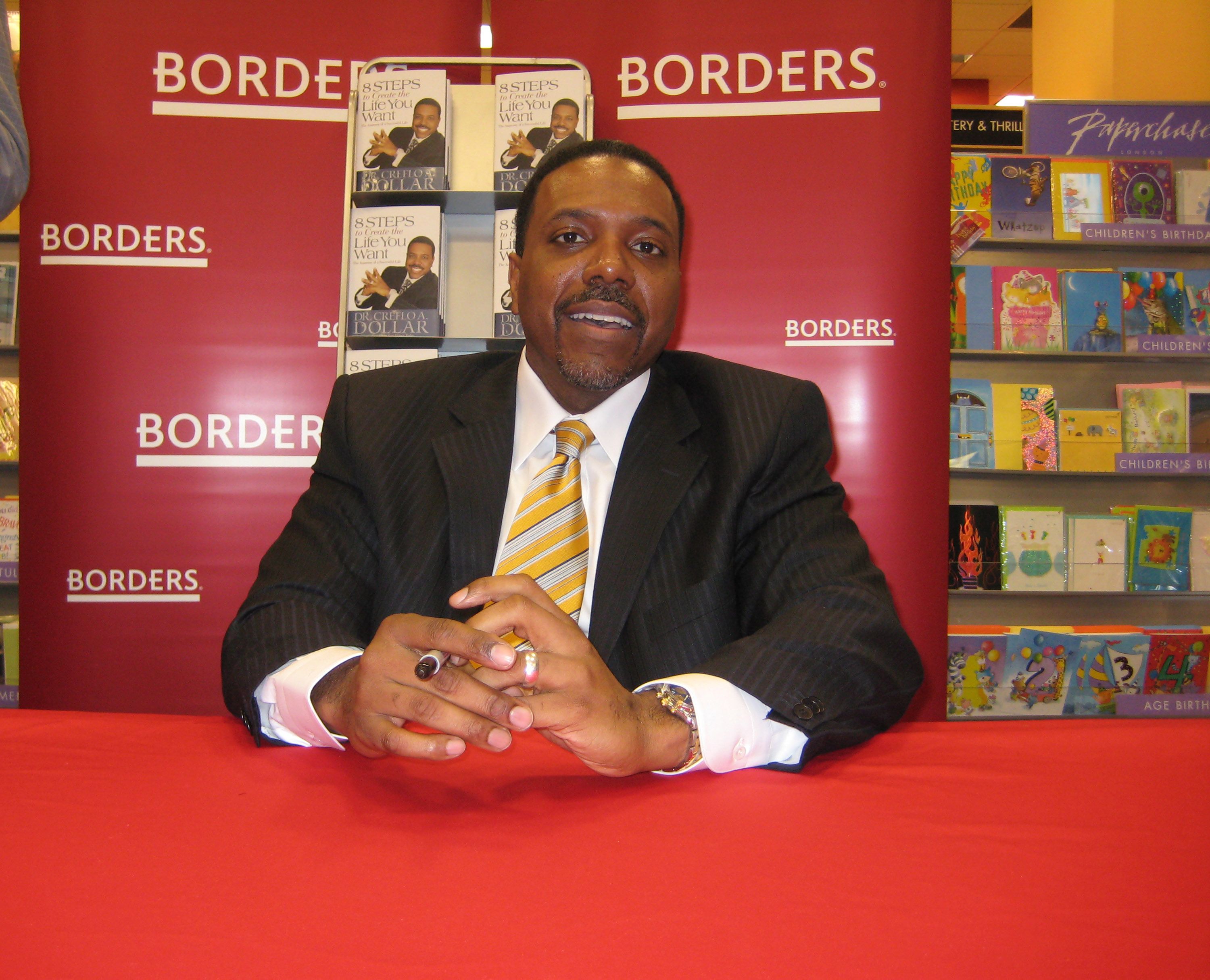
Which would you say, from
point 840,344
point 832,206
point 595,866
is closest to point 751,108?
point 832,206

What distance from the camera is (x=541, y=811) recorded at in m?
0.68

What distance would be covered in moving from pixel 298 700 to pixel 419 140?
7.02 feet

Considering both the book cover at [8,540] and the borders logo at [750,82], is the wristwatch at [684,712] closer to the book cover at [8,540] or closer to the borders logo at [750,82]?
the borders logo at [750,82]

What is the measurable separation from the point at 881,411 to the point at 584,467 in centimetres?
158

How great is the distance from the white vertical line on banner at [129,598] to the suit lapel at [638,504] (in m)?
2.00

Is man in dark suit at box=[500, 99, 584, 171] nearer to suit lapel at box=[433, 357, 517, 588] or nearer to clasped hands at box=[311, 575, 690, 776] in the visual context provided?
suit lapel at box=[433, 357, 517, 588]

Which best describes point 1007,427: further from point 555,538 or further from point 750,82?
point 555,538

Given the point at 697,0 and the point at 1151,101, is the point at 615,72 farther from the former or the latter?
the point at 1151,101

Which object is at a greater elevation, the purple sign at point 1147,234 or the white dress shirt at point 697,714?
the purple sign at point 1147,234

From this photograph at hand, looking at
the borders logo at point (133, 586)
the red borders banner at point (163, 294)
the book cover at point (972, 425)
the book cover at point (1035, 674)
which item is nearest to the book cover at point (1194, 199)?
the book cover at point (972, 425)

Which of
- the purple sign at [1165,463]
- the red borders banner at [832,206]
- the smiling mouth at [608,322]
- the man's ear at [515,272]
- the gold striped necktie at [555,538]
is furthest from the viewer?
the purple sign at [1165,463]

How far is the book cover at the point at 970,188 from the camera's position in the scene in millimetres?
3412

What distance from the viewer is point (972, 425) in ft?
11.2

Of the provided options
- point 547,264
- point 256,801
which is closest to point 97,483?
point 547,264
